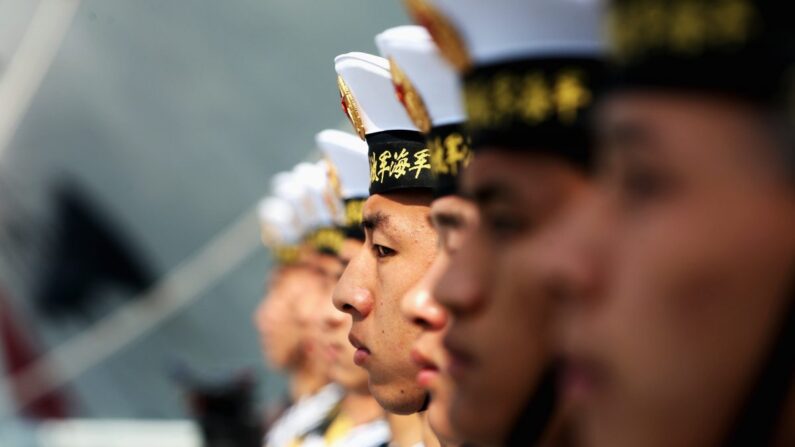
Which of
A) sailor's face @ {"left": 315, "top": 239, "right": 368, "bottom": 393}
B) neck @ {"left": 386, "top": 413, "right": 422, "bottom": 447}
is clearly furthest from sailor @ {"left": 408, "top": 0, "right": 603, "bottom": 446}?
sailor's face @ {"left": 315, "top": 239, "right": 368, "bottom": 393}

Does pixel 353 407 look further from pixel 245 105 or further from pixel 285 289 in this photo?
pixel 245 105

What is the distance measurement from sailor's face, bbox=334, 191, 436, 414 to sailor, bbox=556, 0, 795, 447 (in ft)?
4.41

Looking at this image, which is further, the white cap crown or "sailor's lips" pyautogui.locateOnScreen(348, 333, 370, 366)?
A: "sailor's lips" pyautogui.locateOnScreen(348, 333, 370, 366)

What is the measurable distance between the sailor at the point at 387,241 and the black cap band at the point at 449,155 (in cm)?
48

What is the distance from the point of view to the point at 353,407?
497cm

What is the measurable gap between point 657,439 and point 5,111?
46.9ft

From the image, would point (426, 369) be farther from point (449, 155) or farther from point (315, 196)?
point (315, 196)

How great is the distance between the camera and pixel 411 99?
2.78m

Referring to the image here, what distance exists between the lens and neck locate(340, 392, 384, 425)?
486 centimetres

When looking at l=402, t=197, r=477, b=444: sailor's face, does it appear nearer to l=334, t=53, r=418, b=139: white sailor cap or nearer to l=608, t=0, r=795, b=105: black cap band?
l=608, t=0, r=795, b=105: black cap band

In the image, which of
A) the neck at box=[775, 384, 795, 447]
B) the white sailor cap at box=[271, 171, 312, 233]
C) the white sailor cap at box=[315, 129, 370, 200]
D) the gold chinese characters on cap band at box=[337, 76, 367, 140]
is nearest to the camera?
the neck at box=[775, 384, 795, 447]

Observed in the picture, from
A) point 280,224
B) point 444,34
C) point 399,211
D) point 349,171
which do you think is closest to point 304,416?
point 280,224

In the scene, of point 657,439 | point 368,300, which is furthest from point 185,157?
point 657,439

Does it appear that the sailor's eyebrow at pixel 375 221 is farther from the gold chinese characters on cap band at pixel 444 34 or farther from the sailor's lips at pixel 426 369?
the gold chinese characters on cap band at pixel 444 34
